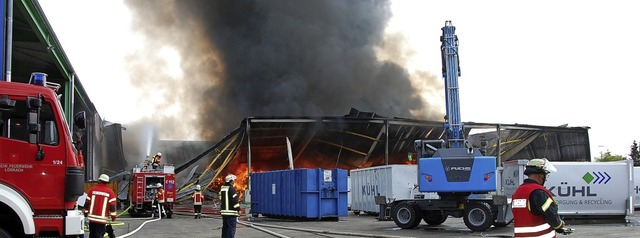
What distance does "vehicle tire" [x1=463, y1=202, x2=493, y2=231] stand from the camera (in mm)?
15680

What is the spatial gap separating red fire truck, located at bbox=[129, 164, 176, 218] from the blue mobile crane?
37.9 feet

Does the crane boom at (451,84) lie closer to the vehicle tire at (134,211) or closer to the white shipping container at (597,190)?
the white shipping container at (597,190)

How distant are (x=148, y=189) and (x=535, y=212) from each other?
22.6 metres

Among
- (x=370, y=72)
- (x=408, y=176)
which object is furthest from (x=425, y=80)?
(x=408, y=176)

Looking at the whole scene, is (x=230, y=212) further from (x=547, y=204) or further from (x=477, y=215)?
(x=477, y=215)

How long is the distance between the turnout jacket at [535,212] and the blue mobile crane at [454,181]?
1029cm

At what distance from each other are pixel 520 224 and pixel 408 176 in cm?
1795

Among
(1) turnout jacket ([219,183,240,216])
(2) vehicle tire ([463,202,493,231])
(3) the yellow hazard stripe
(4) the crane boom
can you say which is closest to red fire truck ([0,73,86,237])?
(1) turnout jacket ([219,183,240,216])

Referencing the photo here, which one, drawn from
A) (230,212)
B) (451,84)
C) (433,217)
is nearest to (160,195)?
(433,217)

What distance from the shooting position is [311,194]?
70.3ft

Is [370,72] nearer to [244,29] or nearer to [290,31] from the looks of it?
[290,31]

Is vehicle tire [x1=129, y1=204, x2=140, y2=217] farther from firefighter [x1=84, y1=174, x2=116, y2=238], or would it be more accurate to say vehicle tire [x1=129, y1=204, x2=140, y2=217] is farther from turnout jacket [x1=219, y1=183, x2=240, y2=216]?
firefighter [x1=84, y1=174, x2=116, y2=238]

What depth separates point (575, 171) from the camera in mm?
20562

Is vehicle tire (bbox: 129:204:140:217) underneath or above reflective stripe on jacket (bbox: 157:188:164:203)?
underneath
